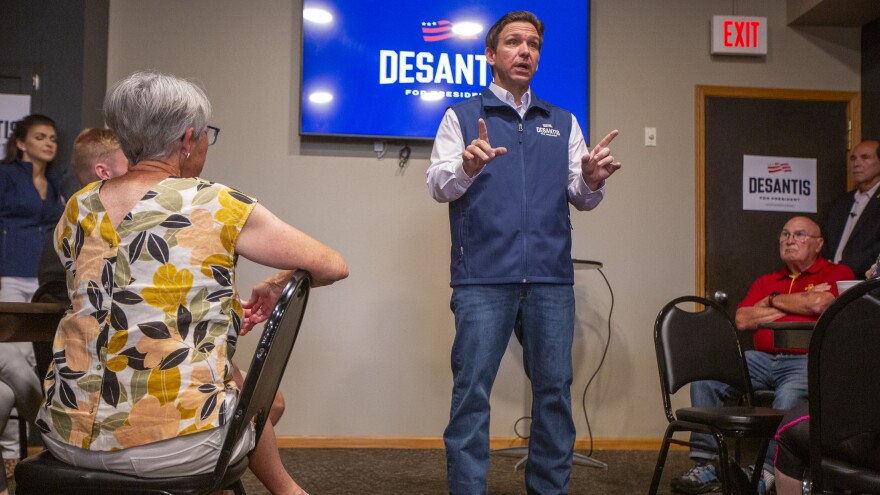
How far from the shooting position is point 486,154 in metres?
2.24

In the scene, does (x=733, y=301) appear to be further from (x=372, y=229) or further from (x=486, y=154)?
(x=486, y=154)

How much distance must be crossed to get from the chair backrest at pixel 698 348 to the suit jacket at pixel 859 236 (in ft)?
4.71

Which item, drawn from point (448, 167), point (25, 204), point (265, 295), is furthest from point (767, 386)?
point (25, 204)

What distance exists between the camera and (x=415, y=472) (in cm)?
359

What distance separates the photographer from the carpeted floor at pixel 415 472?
127 inches

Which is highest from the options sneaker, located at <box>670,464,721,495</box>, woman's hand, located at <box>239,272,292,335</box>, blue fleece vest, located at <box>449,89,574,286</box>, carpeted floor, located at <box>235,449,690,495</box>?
blue fleece vest, located at <box>449,89,574,286</box>

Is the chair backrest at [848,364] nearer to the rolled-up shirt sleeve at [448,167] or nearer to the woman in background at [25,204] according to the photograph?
the rolled-up shirt sleeve at [448,167]

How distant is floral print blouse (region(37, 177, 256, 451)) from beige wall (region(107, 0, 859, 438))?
291 centimetres

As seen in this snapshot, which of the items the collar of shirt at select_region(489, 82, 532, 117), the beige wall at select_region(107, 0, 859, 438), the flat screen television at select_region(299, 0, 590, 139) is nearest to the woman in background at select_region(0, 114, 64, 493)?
the beige wall at select_region(107, 0, 859, 438)

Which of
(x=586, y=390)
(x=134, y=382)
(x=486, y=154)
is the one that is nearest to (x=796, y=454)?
(x=486, y=154)

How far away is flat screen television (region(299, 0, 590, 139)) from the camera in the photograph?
13.9 feet

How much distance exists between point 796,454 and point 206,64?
3595 mm

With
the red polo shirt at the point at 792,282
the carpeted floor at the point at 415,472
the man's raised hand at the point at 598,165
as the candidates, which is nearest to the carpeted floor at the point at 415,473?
the carpeted floor at the point at 415,472

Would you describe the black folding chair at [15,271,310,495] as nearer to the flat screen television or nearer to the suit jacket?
the flat screen television
